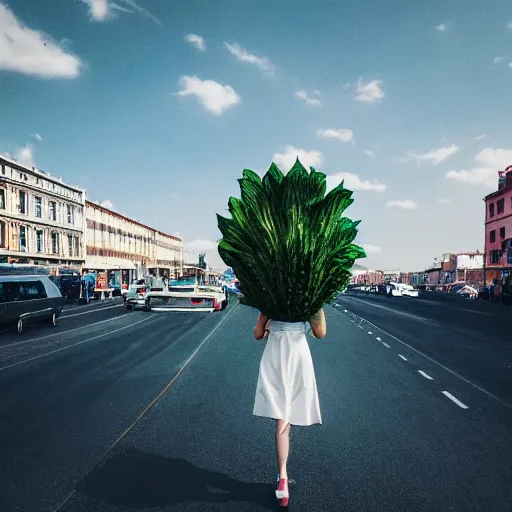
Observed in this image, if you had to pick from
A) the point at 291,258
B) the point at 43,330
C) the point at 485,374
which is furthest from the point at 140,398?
the point at 43,330

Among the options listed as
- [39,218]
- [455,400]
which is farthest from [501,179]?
[455,400]

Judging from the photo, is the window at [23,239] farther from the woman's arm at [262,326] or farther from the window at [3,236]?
the woman's arm at [262,326]

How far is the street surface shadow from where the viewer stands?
12.5 feet

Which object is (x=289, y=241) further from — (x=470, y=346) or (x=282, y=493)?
(x=470, y=346)

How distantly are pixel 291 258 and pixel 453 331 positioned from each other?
15146mm

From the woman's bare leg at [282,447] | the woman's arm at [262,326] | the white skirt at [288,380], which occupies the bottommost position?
the woman's bare leg at [282,447]

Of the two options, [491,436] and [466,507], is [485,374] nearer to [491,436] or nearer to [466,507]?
[491,436]

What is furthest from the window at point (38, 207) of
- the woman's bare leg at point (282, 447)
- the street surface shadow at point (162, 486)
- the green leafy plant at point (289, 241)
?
the woman's bare leg at point (282, 447)

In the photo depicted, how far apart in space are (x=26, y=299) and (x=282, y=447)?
1504 centimetres

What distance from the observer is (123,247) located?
78.6m

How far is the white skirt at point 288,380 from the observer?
405 cm

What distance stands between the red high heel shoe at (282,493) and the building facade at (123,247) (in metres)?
47.1

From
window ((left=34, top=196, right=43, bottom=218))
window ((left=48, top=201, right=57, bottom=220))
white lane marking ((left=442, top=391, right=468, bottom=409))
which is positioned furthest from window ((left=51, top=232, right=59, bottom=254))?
white lane marking ((left=442, top=391, right=468, bottom=409))


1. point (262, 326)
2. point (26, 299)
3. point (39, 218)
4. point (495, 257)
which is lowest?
point (26, 299)
